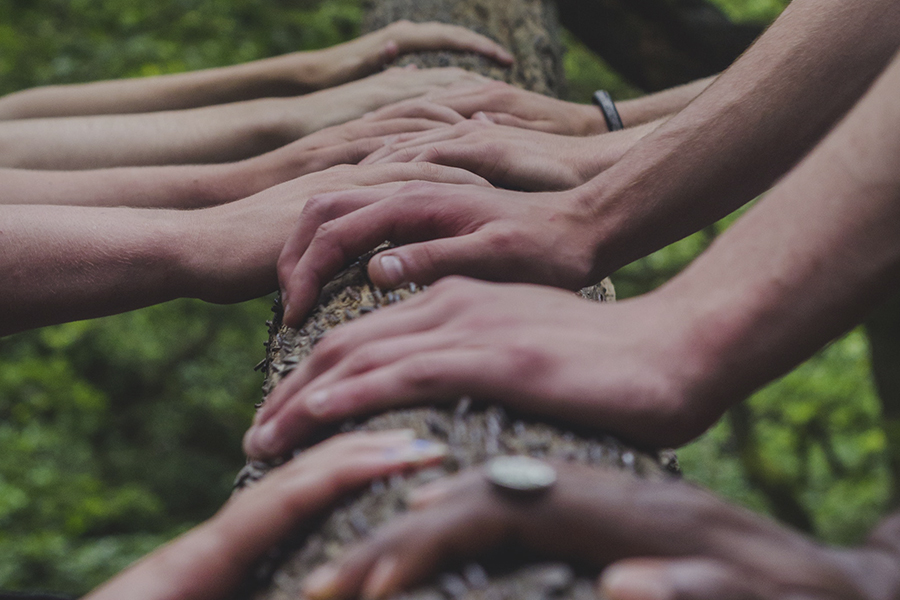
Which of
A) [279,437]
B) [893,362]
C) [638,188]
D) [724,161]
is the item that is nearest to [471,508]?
[279,437]

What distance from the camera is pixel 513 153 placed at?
177 centimetres

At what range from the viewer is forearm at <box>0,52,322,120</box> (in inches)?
122

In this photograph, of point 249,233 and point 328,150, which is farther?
point 328,150

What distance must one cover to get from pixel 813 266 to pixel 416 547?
0.59 m

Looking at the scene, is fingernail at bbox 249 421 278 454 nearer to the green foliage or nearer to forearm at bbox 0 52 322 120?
forearm at bbox 0 52 322 120

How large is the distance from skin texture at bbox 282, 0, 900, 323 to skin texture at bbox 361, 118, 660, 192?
0.31 m

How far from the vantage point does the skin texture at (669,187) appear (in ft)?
4.49

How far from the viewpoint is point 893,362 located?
15.5ft

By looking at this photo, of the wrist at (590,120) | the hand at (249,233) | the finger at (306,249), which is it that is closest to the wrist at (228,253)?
the hand at (249,233)

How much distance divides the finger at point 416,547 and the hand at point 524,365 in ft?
0.70

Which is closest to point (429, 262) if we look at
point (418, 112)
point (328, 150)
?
point (328, 150)

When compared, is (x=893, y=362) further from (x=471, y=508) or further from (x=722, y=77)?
(x=471, y=508)

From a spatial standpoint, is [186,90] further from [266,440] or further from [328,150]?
[266,440]

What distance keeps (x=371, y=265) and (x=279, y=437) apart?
408mm
